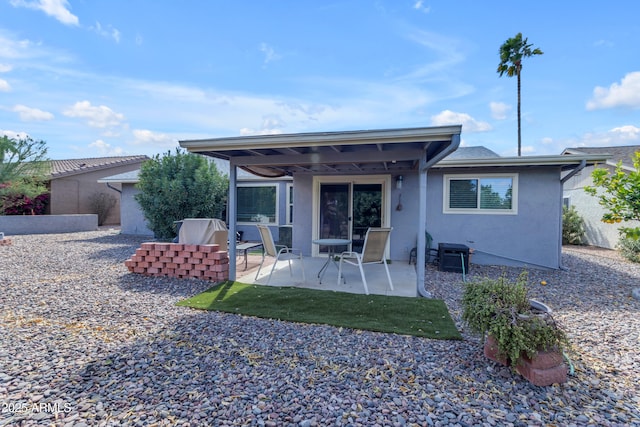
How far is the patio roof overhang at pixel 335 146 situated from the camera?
4.18 metres

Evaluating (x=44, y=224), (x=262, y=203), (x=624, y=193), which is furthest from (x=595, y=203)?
(x=44, y=224)

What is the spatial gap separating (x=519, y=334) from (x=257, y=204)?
985 cm

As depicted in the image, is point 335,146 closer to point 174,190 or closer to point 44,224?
point 174,190

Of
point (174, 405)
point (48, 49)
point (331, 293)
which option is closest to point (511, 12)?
point (331, 293)

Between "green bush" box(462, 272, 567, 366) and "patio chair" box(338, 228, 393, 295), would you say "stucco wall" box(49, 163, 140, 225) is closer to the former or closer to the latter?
"patio chair" box(338, 228, 393, 295)

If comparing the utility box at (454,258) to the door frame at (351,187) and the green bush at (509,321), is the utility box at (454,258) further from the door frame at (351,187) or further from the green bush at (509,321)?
the green bush at (509,321)

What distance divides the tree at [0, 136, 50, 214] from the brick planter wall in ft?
36.7

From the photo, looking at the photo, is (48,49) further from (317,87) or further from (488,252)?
(488,252)

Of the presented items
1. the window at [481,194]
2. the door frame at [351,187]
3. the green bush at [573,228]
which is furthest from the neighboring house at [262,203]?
the green bush at [573,228]

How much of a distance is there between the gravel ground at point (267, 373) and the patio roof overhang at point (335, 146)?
8.00ft

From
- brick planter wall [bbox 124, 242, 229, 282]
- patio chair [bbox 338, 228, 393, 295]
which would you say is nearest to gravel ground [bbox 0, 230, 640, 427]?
brick planter wall [bbox 124, 242, 229, 282]

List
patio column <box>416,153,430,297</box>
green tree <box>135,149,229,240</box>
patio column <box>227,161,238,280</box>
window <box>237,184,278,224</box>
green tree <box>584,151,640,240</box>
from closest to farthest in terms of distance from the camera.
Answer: patio column <box>416,153,430,297</box>
green tree <box>584,151,640,240</box>
patio column <box>227,161,238,280</box>
green tree <box>135,149,229,240</box>
window <box>237,184,278,224</box>

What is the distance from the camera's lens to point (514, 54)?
14.0 m

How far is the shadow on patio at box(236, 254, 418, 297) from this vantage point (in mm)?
5270
